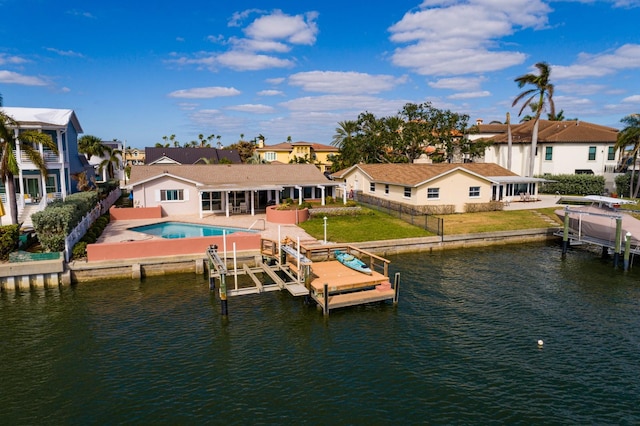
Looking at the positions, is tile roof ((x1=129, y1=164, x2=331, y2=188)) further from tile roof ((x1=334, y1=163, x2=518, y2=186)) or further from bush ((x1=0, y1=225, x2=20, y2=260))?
bush ((x1=0, y1=225, x2=20, y2=260))

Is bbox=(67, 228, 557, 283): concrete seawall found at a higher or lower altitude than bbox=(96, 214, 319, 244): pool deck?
lower

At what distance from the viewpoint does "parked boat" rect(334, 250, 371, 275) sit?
838 inches

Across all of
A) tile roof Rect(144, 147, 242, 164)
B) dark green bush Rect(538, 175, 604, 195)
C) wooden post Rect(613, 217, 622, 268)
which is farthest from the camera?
tile roof Rect(144, 147, 242, 164)

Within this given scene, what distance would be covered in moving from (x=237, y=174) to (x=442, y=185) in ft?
68.7

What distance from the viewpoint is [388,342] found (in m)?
16.5

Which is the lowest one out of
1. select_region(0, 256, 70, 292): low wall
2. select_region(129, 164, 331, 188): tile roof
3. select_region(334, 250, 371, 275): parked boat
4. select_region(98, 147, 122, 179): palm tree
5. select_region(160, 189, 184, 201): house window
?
select_region(0, 256, 70, 292): low wall

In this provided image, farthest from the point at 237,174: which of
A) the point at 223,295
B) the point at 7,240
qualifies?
the point at 223,295

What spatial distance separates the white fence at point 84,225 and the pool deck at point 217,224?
1198 mm

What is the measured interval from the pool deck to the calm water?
7.12 meters

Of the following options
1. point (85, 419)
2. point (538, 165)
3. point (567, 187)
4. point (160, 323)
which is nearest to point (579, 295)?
point (160, 323)

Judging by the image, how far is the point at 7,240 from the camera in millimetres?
23125

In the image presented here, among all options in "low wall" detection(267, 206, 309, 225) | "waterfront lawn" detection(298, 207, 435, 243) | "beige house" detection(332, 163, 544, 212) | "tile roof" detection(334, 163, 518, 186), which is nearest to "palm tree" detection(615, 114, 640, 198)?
"beige house" detection(332, 163, 544, 212)

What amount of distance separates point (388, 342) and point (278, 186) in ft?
84.0

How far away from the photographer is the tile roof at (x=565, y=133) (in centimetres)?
5600
